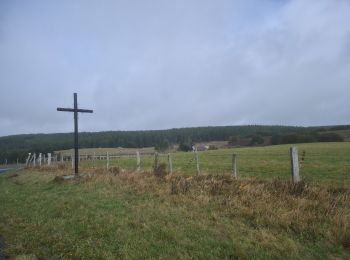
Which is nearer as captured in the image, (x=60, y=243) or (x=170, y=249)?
(x=170, y=249)

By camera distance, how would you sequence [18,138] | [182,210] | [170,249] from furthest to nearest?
[18,138] < [182,210] < [170,249]

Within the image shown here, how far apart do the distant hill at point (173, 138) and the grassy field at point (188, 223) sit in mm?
102476

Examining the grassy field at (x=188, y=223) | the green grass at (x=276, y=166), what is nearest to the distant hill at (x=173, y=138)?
the green grass at (x=276, y=166)

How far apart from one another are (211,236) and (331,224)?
2376 mm

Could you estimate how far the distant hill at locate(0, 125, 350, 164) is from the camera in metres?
116

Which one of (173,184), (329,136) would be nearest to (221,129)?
(329,136)

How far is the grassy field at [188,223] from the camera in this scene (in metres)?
6.14

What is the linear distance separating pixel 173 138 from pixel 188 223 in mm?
151611

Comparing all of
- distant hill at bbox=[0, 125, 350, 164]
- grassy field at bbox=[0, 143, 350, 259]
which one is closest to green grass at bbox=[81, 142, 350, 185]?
grassy field at bbox=[0, 143, 350, 259]

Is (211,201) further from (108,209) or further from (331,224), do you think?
(331,224)

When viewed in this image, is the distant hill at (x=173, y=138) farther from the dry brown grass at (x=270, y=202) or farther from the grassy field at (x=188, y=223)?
the grassy field at (x=188, y=223)

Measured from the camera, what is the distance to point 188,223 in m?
7.78

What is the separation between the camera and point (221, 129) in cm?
16750

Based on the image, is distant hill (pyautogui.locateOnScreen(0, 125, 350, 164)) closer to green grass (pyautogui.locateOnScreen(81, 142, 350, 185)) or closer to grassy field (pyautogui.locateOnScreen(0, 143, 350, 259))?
green grass (pyautogui.locateOnScreen(81, 142, 350, 185))
